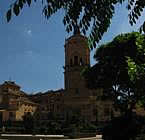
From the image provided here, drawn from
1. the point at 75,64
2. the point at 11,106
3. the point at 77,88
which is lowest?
the point at 11,106

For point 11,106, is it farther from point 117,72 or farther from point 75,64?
point 117,72

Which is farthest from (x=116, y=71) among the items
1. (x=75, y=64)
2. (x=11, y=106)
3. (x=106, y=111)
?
(x=11, y=106)

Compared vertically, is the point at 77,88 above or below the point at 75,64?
below

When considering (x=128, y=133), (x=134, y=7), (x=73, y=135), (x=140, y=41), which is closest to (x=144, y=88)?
(x=140, y=41)

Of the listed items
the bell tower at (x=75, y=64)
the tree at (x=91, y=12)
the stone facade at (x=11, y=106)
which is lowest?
the tree at (x=91, y=12)

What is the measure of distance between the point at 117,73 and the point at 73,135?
27.3 feet

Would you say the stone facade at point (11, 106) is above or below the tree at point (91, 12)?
above

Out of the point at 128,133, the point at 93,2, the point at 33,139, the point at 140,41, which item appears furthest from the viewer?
the point at 33,139

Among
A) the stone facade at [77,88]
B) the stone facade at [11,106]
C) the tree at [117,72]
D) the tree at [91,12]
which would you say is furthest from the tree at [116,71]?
the stone facade at [11,106]

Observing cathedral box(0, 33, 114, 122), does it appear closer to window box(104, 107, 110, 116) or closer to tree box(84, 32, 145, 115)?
window box(104, 107, 110, 116)

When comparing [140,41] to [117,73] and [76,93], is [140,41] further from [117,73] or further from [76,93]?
[76,93]

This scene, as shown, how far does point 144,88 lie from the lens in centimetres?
1098

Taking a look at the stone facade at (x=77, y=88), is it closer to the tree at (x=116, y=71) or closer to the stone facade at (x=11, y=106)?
the stone facade at (x=11, y=106)

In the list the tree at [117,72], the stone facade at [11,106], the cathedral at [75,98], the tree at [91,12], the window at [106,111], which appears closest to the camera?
the tree at [91,12]
